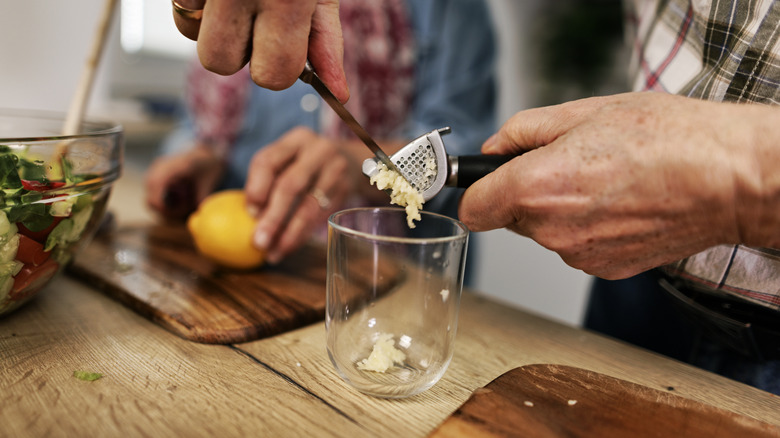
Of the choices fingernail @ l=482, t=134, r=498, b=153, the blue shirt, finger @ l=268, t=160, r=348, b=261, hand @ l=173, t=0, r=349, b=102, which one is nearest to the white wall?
the blue shirt

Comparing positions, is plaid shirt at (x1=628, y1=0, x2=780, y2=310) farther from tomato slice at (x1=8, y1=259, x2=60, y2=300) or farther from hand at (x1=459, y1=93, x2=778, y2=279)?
tomato slice at (x1=8, y1=259, x2=60, y2=300)

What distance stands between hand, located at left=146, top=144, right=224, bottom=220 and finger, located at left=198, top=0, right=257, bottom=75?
0.71 m

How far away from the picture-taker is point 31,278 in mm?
585

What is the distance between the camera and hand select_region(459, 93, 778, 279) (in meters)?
0.42

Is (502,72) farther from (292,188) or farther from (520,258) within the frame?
(292,188)

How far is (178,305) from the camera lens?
68cm

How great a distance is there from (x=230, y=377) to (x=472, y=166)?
340 millimetres

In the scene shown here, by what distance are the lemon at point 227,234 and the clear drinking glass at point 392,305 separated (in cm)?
34

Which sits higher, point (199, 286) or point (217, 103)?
point (217, 103)

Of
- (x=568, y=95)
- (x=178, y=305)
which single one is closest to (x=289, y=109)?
(x=178, y=305)

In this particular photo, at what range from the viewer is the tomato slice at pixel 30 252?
0.54 meters

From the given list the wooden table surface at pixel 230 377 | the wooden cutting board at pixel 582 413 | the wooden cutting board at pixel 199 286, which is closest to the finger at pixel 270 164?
the wooden cutting board at pixel 199 286

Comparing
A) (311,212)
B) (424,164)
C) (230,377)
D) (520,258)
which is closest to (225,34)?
(424,164)

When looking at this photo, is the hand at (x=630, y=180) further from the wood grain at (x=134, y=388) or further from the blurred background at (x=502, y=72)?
the blurred background at (x=502, y=72)
